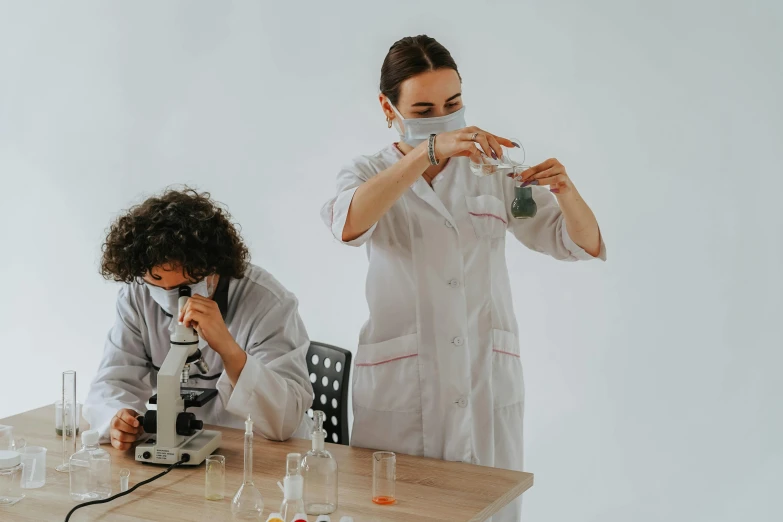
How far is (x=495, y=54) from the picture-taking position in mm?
3525

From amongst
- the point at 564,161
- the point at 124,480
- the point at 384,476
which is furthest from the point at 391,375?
the point at 564,161

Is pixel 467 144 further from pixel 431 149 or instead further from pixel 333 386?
pixel 333 386

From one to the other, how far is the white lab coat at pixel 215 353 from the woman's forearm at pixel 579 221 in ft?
2.83

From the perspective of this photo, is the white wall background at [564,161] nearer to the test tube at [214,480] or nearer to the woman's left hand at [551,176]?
the woman's left hand at [551,176]

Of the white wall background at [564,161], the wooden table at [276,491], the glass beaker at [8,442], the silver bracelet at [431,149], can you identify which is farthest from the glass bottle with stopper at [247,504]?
the white wall background at [564,161]

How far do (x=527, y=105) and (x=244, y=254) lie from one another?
1433mm

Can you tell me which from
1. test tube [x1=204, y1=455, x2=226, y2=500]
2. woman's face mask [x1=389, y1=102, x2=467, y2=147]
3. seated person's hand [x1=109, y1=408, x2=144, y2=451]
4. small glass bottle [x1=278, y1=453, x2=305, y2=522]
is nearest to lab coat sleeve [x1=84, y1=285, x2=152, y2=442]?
seated person's hand [x1=109, y1=408, x2=144, y2=451]

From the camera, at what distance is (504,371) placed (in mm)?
2391

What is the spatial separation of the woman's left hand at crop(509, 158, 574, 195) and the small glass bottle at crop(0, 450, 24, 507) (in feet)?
4.60

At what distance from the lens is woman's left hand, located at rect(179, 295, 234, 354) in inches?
91.0

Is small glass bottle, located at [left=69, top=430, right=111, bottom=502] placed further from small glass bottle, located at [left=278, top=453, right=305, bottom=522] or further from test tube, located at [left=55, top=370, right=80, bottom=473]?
small glass bottle, located at [left=278, top=453, right=305, bottom=522]

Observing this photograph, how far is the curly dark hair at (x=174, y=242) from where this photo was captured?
2408 millimetres

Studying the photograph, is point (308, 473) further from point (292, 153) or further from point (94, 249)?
point (94, 249)

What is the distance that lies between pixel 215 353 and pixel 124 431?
→ 36cm
